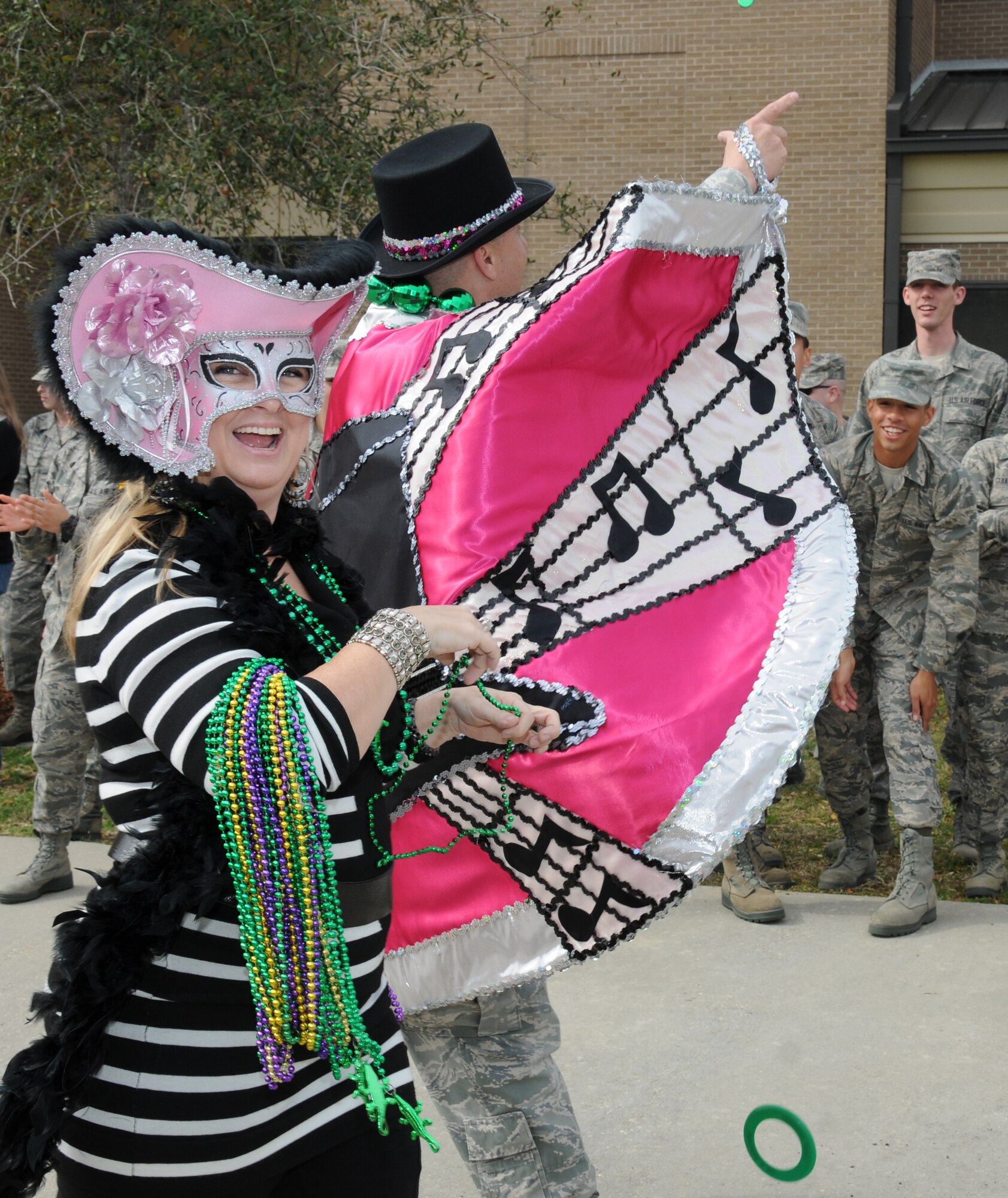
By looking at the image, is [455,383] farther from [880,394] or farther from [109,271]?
[880,394]

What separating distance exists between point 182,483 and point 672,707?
1019 mm

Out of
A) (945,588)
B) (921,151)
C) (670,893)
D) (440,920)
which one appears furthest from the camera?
(921,151)

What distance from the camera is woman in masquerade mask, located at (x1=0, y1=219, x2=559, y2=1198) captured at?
1686mm

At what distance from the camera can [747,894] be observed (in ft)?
16.6

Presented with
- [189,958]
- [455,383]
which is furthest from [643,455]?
[189,958]

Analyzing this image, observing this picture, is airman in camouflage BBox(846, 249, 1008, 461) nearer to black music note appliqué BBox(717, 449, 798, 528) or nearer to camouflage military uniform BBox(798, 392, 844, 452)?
camouflage military uniform BBox(798, 392, 844, 452)

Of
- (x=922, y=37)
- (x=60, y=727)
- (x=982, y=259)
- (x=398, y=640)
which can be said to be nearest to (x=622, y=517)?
(x=398, y=640)

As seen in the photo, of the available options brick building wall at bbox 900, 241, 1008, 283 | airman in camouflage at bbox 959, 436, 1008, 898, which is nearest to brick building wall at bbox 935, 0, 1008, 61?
brick building wall at bbox 900, 241, 1008, 283

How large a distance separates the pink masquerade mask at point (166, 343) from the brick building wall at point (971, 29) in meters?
15.2

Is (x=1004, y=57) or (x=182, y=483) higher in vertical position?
(x=1004, y=57)

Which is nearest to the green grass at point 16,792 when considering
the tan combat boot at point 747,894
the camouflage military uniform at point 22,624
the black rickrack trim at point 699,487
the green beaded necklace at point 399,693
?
the camouflage military uniform at point 22,624

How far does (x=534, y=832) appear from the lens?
2.44m

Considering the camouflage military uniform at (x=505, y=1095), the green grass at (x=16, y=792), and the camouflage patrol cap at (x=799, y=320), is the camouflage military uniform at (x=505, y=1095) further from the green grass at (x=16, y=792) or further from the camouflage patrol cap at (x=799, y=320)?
the green grass at (x=16, y=792)

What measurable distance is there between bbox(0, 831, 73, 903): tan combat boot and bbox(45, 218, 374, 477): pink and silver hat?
12.8 ft
